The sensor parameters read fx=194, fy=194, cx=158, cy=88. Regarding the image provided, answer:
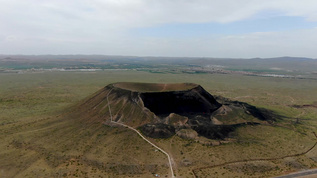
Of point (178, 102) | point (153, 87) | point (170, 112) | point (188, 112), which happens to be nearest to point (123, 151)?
point (170, 112)

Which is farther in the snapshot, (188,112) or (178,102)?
(178,102)

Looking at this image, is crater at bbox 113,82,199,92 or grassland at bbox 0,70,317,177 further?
crater at bbox 113,82,199,92

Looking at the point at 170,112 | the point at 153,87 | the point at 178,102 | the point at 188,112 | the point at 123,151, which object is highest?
the point at 153,87

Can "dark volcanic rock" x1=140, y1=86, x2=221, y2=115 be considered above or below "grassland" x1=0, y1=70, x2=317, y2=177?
above

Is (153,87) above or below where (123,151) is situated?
above

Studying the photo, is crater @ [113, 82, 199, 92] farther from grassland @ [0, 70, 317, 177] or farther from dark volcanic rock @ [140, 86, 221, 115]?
grassland @ [0, 70, 317, 177]

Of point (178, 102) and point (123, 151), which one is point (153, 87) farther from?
point (123, 151)

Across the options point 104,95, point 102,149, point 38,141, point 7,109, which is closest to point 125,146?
point 102,149

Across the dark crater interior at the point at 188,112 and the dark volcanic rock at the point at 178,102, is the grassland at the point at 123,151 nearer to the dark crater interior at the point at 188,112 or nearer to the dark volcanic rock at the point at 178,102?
the dark crater interior at the point at 188,112

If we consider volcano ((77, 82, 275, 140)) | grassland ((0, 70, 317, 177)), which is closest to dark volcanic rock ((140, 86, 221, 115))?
volcano ((77, 82, 275, 140))

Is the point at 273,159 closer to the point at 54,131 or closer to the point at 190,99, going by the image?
the point at 190,99

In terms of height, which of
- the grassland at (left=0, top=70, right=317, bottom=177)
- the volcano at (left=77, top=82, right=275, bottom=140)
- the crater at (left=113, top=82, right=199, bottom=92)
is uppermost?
the crater at (left=113, top=82, right=199, bottom=92)
